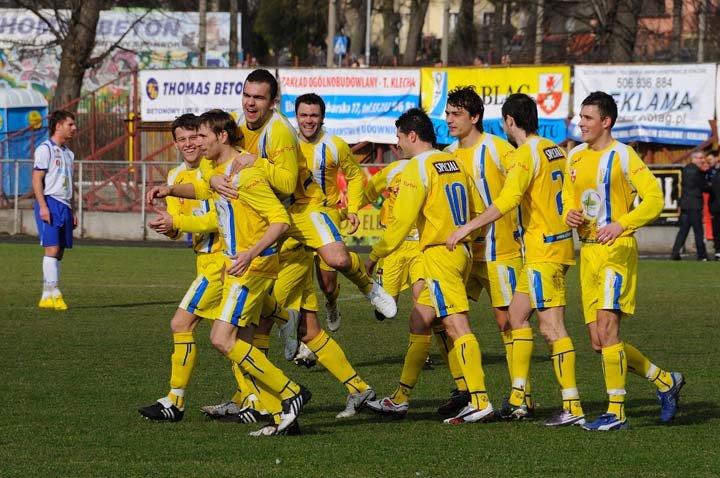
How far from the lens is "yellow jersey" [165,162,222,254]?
856 centimetres

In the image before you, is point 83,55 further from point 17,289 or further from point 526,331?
point 526,331

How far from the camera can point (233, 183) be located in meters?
7.76

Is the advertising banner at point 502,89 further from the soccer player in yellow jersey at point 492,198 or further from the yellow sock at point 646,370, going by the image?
the yellow sock at point 646,370

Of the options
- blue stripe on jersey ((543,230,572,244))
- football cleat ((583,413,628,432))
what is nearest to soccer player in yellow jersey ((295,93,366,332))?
blue stripe on jersey ((543,230,572,244))

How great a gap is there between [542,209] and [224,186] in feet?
6.96

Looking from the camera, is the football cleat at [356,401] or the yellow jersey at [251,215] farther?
the football cleat at [356,401]

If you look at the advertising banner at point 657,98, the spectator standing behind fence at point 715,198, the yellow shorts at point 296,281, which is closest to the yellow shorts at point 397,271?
the yellow shorts at point 296,281

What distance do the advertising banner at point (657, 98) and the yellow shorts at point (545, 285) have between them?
20038mm

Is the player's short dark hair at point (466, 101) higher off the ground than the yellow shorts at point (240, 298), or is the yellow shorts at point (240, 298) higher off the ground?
the player's short dark hair at point (466, 101)

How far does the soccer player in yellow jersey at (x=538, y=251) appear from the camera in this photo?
A: 8.35 metres

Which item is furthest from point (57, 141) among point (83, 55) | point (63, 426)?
A: point (83, 55)

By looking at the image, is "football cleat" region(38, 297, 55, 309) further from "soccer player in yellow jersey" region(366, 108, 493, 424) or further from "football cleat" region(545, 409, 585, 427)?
"football cleat" region(545, 409, 585, 427)

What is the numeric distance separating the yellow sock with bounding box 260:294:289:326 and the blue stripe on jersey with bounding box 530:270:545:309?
1.72m

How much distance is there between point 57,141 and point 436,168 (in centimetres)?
759
